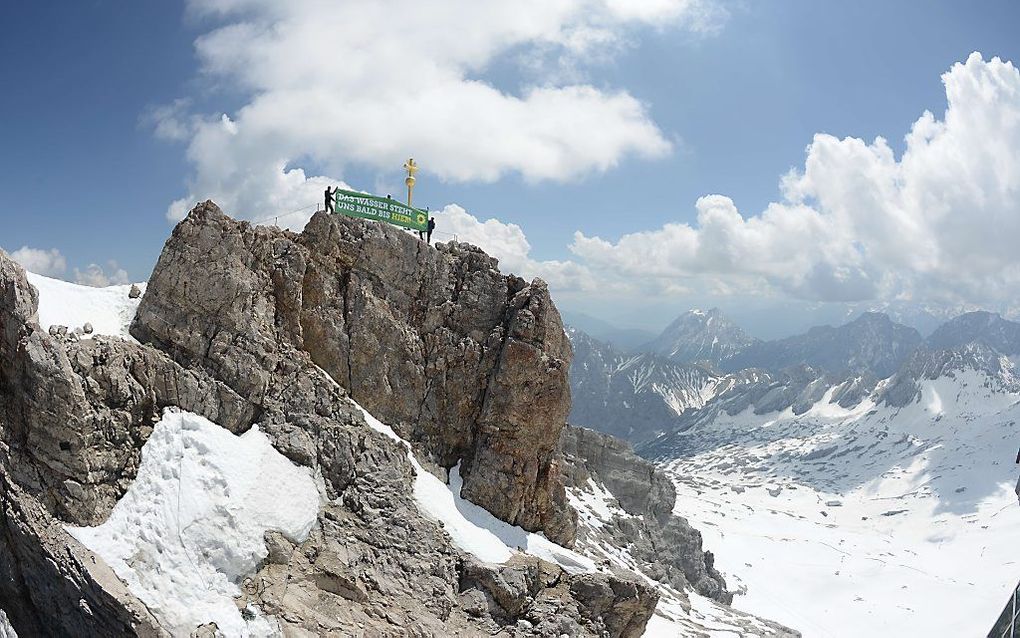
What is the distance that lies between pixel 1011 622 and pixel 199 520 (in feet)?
96.6

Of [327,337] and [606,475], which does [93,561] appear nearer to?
[327,337]

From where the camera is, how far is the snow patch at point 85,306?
29.0 m

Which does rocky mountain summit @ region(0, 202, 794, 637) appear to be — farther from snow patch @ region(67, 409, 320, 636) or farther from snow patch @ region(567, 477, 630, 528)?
snow patch @ region(567, 477, 630, 528)

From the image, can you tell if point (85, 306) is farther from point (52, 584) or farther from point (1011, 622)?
point (1011, 622)

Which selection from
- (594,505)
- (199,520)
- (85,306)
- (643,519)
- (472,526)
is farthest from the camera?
(643,519)

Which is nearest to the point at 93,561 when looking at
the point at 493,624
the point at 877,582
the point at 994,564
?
the point at 493,624

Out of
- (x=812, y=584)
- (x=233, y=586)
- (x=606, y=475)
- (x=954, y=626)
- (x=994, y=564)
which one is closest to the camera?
(x=233, y=586)

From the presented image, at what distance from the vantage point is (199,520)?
26281mm

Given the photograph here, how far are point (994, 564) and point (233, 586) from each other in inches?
8122

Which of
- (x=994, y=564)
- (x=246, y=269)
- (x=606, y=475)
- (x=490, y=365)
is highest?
(x=246, y=269)

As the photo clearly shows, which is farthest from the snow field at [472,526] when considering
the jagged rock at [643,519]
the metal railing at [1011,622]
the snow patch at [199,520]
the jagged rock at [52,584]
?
the jagged rock at [643,519]

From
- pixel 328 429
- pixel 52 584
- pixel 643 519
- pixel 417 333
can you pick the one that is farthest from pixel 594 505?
pixel 52 584

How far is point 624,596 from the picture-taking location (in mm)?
36719

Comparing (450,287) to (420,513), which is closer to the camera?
(420,513)
